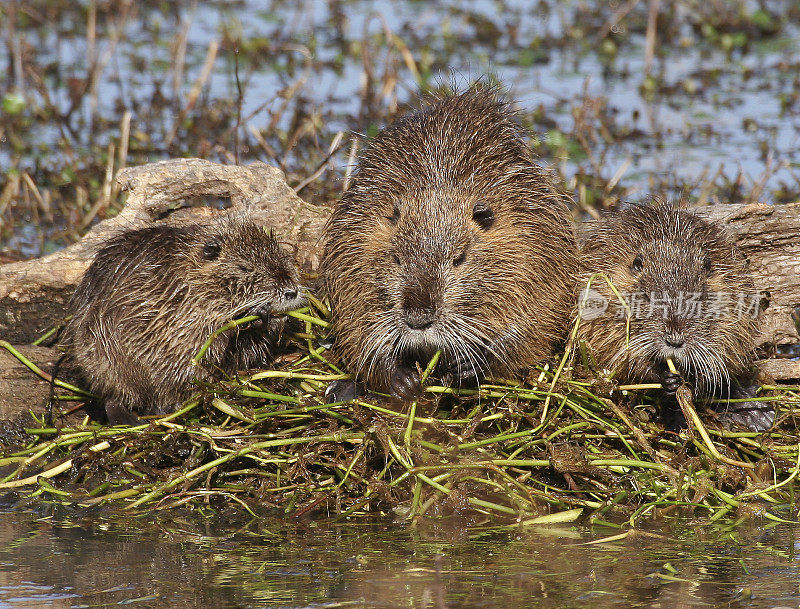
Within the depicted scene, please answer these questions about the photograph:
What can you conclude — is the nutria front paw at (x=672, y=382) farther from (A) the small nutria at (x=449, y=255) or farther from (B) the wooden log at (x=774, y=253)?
(B) the wooden log at (x=774, y=253)

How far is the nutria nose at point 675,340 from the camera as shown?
3.86 m

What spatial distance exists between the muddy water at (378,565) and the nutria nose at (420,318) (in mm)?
653

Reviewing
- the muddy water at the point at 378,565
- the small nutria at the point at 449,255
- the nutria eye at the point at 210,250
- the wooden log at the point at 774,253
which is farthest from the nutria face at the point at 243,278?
the wooden log at the point at 774,253

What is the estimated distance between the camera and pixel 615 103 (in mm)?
8727

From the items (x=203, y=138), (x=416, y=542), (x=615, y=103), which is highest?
(x=615, y=103)

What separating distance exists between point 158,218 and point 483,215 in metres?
1.79

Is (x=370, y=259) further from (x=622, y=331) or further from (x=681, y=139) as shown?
(x=681, y=139)

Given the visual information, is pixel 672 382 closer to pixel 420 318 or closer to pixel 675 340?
pixel 675 340

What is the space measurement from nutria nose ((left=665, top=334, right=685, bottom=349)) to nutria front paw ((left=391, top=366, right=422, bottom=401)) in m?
0.87

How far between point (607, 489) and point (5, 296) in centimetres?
272

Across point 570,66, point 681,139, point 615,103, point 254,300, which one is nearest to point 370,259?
point 254,300

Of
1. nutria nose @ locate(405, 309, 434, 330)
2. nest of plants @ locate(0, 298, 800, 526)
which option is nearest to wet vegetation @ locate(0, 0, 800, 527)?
nest of plants @ locate(0, 298, 800, 526)

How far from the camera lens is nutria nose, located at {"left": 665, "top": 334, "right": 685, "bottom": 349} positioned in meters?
3.86

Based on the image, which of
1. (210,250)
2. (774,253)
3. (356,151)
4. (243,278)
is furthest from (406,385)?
(356,151)
